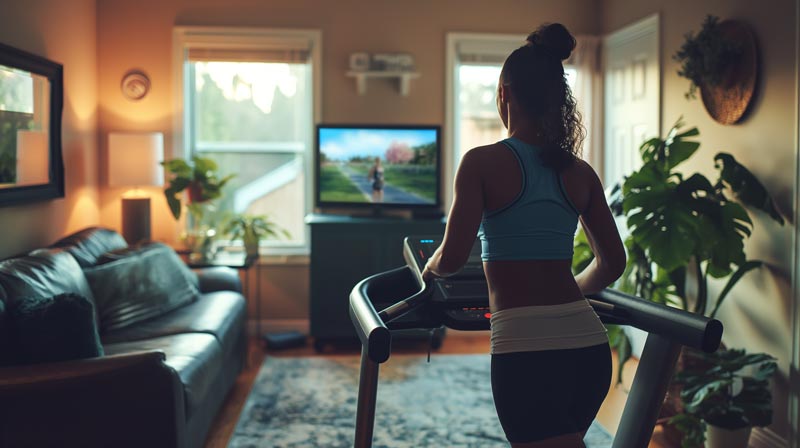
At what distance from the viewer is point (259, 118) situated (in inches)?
214

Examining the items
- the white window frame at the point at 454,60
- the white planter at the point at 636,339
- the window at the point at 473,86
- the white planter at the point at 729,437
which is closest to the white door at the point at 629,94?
the window at the point at 473,86

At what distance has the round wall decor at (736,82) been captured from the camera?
11.3ft

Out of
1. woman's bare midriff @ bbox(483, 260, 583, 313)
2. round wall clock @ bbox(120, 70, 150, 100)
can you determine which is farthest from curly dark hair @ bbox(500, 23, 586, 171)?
round wall clock @ bbox(120, 70, 150, 100)

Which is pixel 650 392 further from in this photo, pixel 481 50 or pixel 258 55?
pixel 258 55

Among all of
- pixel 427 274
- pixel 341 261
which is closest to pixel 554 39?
pixel 427 274

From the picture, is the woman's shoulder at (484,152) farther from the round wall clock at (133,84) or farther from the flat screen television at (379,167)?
the round wall clock at (133,84)

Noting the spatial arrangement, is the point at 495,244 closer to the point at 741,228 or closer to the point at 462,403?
the point at 741,228

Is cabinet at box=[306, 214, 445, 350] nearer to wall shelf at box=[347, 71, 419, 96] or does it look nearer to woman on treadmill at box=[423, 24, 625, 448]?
wall shelf at box=[347, 71, 419, 96]

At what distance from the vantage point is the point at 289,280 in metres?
5.41

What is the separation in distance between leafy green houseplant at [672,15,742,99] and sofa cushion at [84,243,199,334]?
2.74 metres

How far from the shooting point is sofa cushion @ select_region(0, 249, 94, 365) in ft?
8.45

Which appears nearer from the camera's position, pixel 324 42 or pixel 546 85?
pixel 546 85

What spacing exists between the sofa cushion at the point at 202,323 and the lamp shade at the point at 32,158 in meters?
0.92

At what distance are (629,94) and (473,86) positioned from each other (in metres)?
1.10
